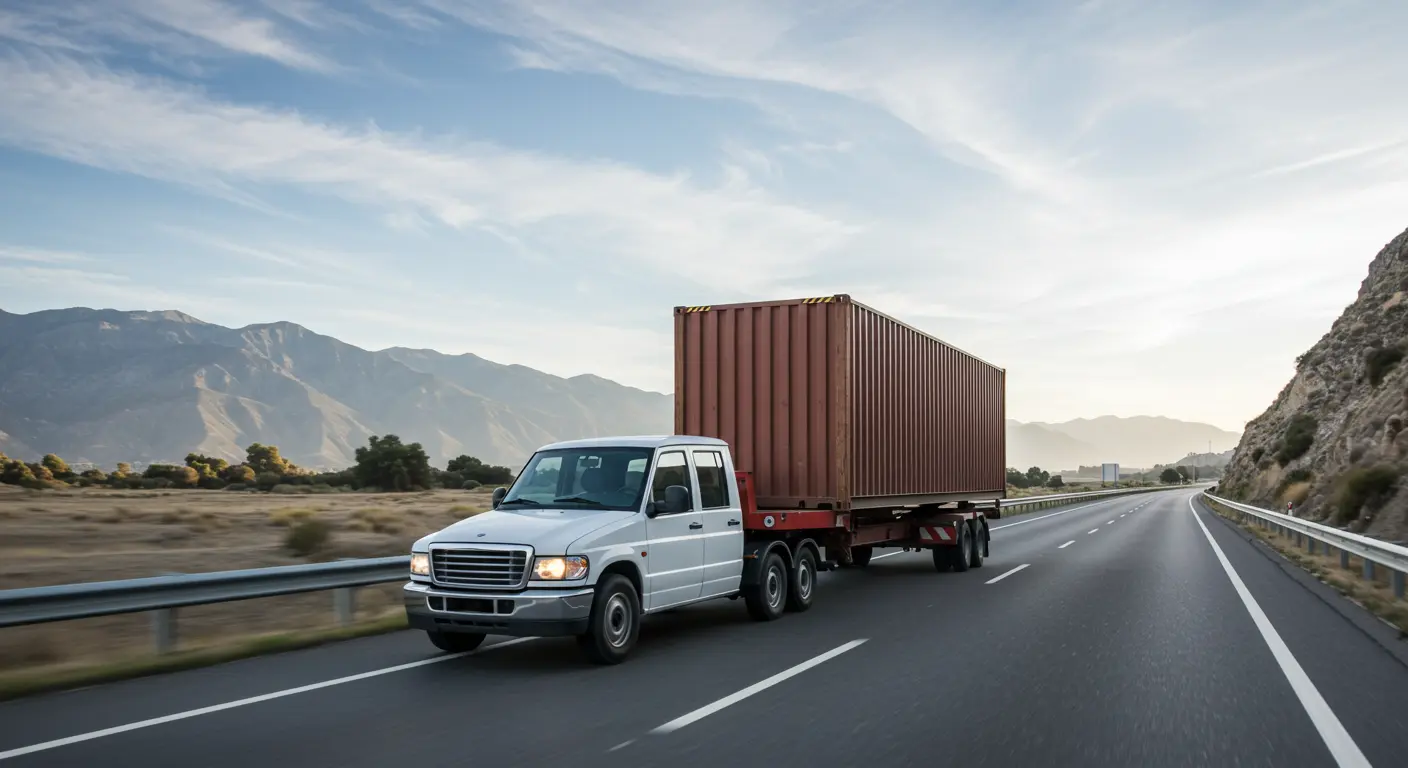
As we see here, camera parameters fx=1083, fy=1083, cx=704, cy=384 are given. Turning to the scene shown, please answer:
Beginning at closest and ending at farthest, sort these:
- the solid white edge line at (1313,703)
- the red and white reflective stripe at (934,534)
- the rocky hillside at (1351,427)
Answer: the solid white edge line at (1313,703) → the red and white reflective stripe at (934,534) → the rocky hillside at (1351,427)

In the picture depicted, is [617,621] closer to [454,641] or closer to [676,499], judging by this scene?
[676,499]

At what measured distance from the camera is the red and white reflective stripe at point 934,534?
18.1 meters

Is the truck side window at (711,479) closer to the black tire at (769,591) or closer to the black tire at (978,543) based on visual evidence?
the black tire at (769,591)

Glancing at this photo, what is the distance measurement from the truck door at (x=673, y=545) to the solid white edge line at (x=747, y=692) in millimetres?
1579

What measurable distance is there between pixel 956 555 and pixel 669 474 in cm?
920

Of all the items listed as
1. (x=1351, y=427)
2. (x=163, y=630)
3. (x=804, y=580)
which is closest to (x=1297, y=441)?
(x=1351, y=427)

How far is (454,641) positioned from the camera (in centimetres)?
988

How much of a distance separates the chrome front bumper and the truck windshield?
1332 mm

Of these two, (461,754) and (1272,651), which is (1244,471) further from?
(461,754)

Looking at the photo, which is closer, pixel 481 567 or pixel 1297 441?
pixel 481 567

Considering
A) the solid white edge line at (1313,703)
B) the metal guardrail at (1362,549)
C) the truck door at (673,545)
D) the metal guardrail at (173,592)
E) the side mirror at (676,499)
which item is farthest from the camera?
the metal guardrail at (1362,549)

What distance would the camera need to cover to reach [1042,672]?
342 inches

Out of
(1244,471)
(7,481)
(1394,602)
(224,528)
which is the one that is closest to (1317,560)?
(1394,602)

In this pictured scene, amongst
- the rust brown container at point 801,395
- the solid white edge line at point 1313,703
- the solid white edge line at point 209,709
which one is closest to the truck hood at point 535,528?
the solid white edge line at point 209,709
